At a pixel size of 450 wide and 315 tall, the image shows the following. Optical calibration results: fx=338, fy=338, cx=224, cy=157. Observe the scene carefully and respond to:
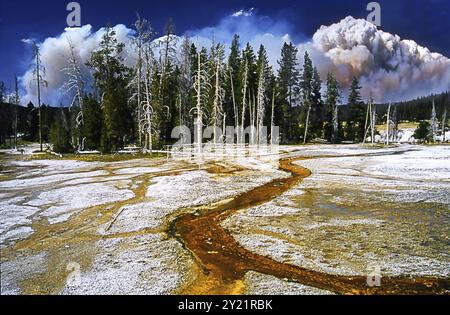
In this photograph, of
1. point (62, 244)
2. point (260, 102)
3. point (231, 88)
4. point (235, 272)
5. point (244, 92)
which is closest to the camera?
point (235, 272)

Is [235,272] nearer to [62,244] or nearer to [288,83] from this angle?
[62,244]

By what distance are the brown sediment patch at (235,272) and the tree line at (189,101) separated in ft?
86.7

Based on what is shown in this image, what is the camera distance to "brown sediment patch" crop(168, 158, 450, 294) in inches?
283

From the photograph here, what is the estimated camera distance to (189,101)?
59469 mm

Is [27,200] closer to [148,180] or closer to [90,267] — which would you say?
[148,180]

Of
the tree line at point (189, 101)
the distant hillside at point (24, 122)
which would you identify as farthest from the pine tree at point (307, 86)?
the distant hillside at point (24, 122)

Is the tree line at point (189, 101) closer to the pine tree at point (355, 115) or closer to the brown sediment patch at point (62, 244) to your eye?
the pine tree at point (355, 115)

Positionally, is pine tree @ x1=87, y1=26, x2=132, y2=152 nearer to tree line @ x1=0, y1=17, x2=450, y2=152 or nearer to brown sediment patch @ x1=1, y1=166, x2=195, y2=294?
tree line @ x1=0, y1=17, x2=450, y2=152

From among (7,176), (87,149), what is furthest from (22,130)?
(7,176)

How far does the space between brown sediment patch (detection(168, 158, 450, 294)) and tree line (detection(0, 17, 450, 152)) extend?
86.7 ft

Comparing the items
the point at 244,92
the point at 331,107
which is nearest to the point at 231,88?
the point at 244,92

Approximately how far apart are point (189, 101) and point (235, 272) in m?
53.3
